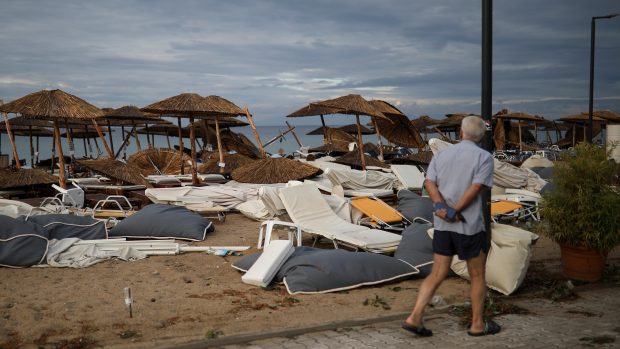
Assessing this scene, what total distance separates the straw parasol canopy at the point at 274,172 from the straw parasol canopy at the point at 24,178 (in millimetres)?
3966

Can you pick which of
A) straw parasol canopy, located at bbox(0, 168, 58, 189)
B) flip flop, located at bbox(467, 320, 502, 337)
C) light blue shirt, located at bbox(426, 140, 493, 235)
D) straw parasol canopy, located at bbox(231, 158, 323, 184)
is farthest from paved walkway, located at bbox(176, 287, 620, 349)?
straw parasol canopy, located at bbox(0, 168, 58, 189)

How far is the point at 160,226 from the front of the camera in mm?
8141

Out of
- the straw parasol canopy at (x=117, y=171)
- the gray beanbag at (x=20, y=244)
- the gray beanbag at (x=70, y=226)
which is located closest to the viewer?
the gray beanbag at (x=20, y=244)

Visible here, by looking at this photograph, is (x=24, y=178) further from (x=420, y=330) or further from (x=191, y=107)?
(x=420, y=330)

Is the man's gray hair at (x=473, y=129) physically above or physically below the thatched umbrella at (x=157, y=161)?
above

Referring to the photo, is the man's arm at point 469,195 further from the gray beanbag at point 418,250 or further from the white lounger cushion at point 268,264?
the white lounger cushion at point 268,264

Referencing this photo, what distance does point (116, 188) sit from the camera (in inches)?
458

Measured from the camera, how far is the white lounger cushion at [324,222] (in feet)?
21.7

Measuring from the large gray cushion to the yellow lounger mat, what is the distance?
238cm

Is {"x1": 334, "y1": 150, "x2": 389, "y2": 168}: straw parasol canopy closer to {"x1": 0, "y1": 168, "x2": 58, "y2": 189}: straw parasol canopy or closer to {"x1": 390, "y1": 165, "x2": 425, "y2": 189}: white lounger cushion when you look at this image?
{"x1": 390, "y1": 165, "x2": 425, "y2": 189}: white lounger cushion

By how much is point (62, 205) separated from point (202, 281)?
477cm

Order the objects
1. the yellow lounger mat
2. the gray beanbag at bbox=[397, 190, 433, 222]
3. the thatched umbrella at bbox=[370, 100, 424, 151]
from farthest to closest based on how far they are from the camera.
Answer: the thatched umbrella at bbox=[370, 100, 424, 151], the gray beanbag at bbox=[397, 190, 433, 222], the yellow lounger mat

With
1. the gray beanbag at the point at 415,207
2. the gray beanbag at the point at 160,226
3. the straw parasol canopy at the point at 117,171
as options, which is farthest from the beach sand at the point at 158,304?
the straw parasol canopy at the point at 117,171

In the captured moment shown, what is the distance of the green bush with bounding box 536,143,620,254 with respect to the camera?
5.52 m
